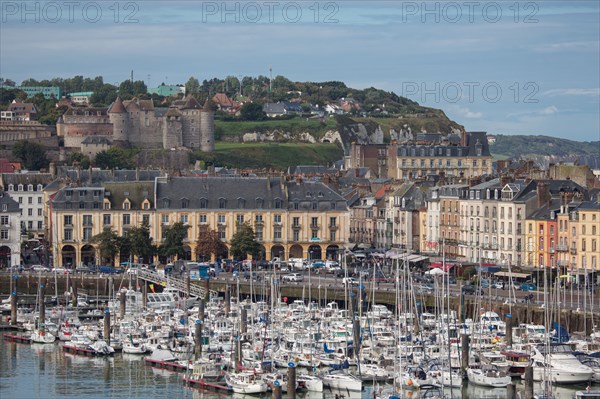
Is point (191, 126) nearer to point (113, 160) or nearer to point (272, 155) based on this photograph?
point (272, 155)

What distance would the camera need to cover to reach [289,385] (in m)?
49.0

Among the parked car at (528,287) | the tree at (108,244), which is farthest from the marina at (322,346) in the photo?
the tree at (108,244)

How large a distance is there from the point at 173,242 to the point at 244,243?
3693mm

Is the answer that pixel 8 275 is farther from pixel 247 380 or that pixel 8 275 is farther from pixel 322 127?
pixel 322 127

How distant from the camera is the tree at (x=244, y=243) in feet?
280

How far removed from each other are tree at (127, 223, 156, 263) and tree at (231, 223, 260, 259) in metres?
4.20

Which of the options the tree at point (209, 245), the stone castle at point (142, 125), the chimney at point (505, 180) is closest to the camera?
the chimney at point (505, 180)

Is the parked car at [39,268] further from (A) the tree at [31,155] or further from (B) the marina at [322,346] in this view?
(A) the tree at [31,155]

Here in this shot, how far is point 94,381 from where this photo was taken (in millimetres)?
57406

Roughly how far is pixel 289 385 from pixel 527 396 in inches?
278

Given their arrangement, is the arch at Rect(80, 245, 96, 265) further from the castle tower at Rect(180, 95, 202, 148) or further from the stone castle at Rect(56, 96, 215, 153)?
the castle tower at Rect(180, 95, 202, 148)

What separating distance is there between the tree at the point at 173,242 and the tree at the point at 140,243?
22.4 inches

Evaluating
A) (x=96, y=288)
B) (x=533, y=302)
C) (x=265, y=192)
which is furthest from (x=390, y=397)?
(x=265, y=192)

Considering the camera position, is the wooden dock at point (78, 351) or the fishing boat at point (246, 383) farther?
the wooden dock at point (78, 351)
